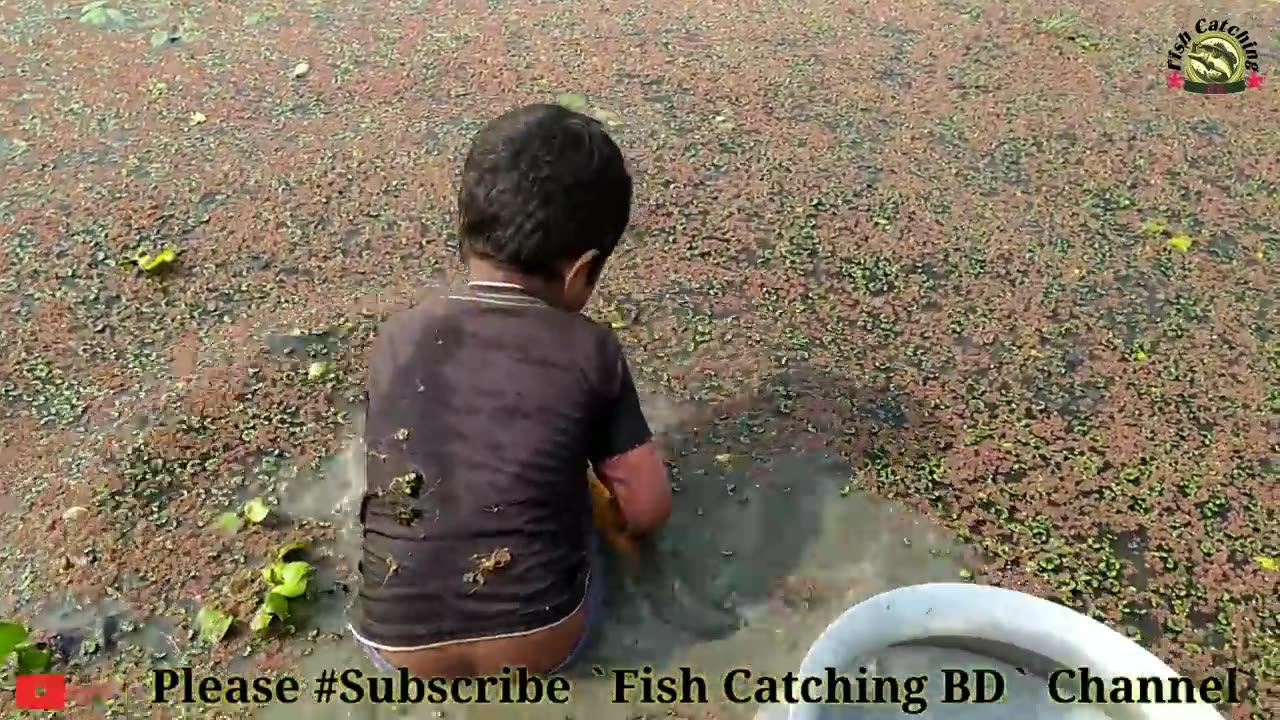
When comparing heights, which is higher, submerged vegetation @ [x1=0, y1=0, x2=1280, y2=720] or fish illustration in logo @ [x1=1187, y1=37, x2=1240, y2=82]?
fish illustration in logo @ [x1=1187, y1=37, x2=1240, y2=82]

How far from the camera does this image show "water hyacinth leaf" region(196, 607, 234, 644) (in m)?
2.13

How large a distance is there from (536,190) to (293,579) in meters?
1.00

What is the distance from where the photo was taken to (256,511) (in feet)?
7.73

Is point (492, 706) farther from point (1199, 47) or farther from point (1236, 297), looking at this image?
point (1199, 47)

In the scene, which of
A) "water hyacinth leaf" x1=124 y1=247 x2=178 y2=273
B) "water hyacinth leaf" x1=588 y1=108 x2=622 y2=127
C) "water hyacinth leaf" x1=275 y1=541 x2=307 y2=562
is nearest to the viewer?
"water hyacinth leaf" x1=275 y1=541 x2=307 y2=562

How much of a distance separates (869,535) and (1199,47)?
3011mm

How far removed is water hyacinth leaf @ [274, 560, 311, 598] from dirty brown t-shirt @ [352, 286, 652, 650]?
346 millimetres

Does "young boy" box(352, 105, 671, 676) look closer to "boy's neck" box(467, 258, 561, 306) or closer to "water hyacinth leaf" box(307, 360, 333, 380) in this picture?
"boy's neck" box(467, 258, 561, 306)

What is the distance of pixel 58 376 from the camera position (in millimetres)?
2740

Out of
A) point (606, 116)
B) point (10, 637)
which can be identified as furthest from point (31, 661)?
point (606, 116)

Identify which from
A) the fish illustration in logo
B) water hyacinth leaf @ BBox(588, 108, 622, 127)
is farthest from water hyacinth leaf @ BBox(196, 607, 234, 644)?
the fish illustration in logo

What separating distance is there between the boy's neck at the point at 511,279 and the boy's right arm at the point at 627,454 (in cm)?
15

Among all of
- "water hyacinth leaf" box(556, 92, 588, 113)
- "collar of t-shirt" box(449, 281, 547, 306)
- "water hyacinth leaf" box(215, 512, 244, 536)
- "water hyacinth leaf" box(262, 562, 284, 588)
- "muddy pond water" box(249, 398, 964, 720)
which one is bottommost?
"water hyacinth leaf" box(215, 512, 244, 536)

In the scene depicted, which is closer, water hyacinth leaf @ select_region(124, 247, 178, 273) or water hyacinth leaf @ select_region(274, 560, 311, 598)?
water hyacinth leaf @ select_region(274, 560, 311, 598)
